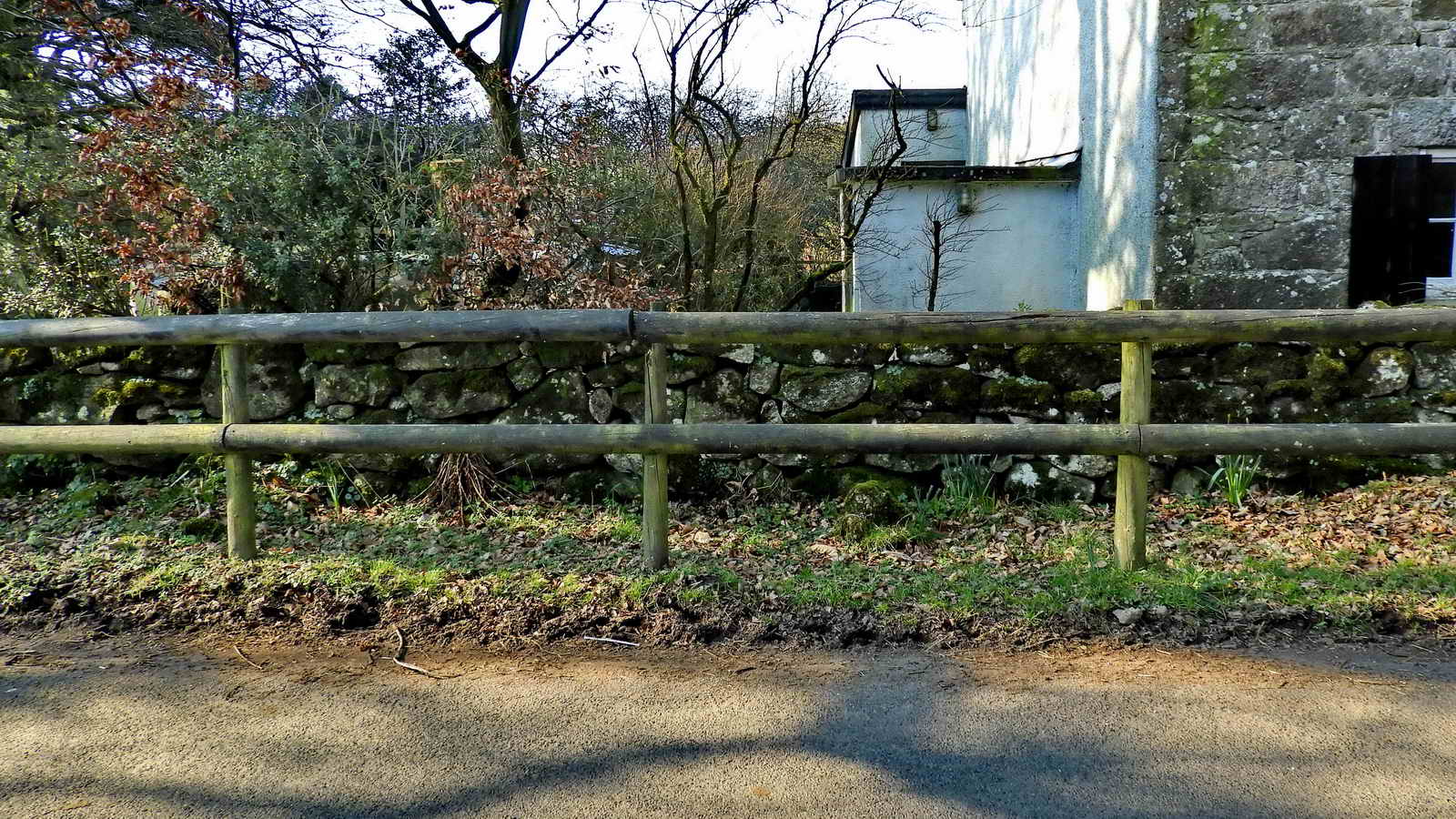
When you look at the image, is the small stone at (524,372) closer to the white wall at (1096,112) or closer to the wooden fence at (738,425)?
the wooden fence at (738,425)

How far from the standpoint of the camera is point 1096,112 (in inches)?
334

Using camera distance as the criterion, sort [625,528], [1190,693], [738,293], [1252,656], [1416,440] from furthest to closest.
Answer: [738,293] < [625,528] < [1416,440] < [1252,656] < [1190,693]

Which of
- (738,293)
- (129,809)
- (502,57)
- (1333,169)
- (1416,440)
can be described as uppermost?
(502,57)

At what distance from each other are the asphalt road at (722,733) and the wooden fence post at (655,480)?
771 millimetres

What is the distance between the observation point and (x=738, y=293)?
8125 millimetres

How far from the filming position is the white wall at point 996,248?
9.17 metres

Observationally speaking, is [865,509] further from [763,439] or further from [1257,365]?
[1257,365]

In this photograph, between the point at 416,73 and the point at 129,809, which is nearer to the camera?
the point at 129,809

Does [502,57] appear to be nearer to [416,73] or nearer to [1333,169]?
[416,73]

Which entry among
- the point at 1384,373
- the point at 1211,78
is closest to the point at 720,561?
the point at 1384,373

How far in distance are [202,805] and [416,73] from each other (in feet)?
32.3

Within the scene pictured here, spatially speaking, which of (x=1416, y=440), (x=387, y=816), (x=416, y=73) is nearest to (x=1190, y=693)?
(x=1416, y=440)

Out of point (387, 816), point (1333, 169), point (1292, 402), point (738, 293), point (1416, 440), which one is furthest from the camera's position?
point (738, 293)

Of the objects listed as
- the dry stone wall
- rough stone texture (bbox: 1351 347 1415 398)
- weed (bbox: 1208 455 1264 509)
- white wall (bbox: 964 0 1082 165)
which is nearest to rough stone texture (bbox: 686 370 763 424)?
the dry stone wall
